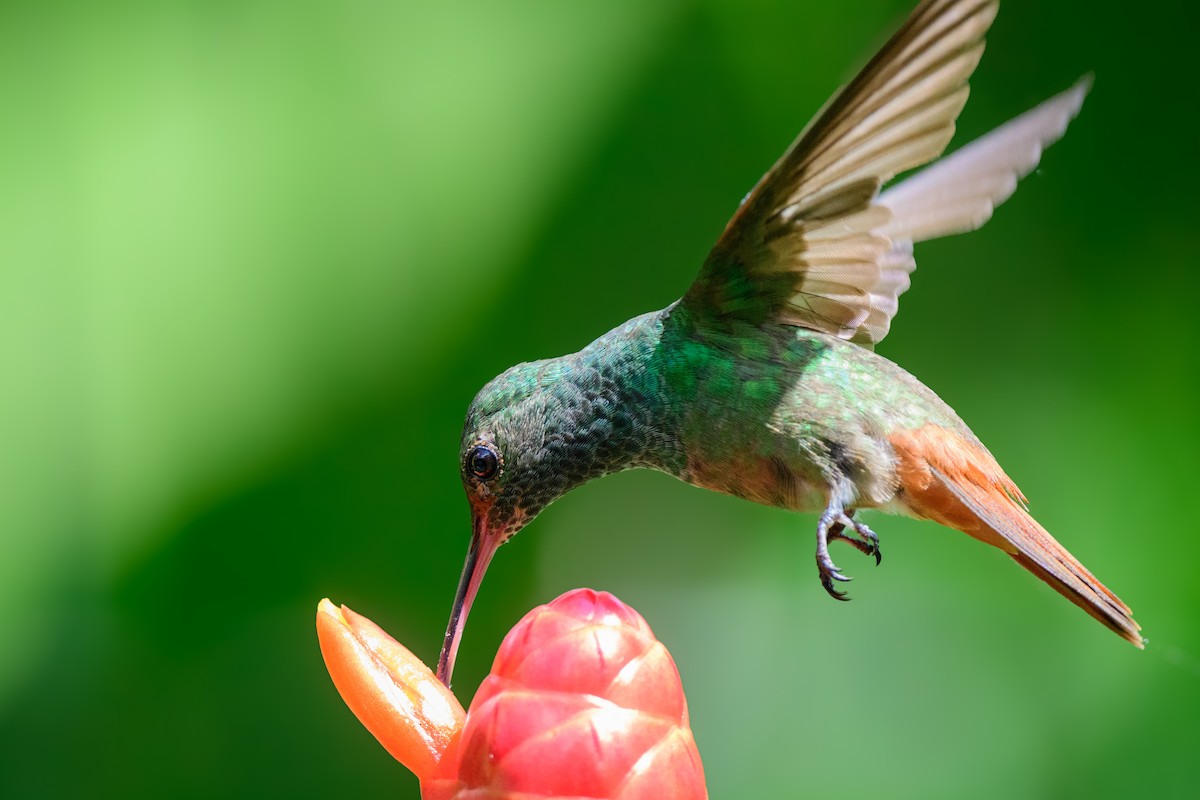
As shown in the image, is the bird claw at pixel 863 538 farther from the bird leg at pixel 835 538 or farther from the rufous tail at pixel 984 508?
the rufous tail at pixel 984 508

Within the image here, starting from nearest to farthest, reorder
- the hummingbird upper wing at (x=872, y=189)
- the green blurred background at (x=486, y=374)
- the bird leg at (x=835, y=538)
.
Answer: the hummingbird upper wing at (x=872, y=189), the bird leg at (x=835, y=538), the green blurred background at (x=486, y=374)

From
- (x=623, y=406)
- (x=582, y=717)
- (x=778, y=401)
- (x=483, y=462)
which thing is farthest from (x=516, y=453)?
(x=582, y=717)

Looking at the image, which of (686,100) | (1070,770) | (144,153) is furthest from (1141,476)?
(144,153)

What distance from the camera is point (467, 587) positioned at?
4.95ft

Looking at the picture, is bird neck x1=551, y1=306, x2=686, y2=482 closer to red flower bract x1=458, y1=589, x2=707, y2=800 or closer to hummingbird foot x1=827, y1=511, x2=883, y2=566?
hummingbird foot x1=827, y1=511, x2=883, y2=566

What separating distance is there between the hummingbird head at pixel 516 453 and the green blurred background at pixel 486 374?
0.58m

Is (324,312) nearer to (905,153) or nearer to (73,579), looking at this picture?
(73,579)

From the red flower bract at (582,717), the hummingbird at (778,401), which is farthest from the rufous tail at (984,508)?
the red flower bract at (582,717)

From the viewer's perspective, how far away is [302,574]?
2107 millimetres

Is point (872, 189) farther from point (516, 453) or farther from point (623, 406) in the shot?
point (516, 453)

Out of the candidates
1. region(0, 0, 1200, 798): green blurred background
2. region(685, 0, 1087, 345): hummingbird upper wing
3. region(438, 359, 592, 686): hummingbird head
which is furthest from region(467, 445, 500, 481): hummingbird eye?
region(0, 0, 1200, 798): green blurred background

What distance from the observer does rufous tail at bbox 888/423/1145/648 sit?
1379 millimetres

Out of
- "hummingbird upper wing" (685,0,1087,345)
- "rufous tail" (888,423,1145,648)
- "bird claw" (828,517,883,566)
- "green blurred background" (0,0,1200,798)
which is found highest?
"hummingbird upper wing" (685,0,1087,345)

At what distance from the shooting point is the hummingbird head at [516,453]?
1.54 meters
